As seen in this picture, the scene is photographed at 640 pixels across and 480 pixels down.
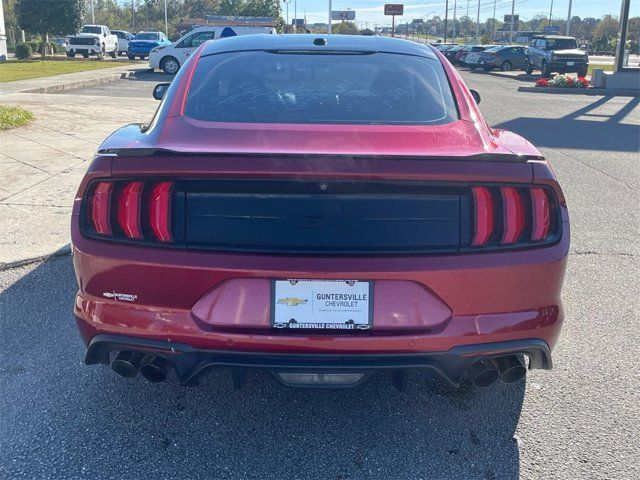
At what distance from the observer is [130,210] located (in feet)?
8.82

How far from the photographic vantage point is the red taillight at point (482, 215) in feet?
8.69

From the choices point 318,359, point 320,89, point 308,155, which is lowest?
point 318,359

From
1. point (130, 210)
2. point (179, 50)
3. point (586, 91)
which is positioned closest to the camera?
point (130, 210)

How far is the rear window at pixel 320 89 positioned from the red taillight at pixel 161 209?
66 centimetres

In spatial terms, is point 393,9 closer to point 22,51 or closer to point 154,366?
point 22,51

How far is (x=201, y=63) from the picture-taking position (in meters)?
3.81

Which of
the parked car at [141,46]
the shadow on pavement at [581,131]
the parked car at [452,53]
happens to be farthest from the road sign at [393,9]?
the shadow on pavement at [581,131]

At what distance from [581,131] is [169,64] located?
726 inches

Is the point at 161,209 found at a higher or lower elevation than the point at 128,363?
higher

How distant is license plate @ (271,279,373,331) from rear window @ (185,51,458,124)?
951 millimetres

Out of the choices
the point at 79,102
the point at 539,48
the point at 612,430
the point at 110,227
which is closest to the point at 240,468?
the point at 110,227

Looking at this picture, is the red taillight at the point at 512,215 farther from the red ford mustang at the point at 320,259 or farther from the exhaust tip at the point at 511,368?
the exhaust tip at the point at 511,368

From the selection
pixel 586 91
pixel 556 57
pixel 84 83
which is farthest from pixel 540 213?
pixel 556 57

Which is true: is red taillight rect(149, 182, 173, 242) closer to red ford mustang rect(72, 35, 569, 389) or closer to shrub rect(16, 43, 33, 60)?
red ford mustang rect(72, 35, 569, 389)
